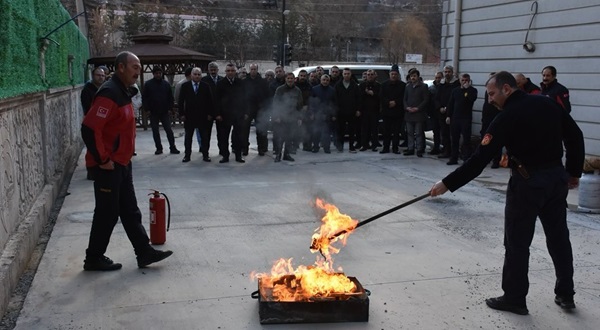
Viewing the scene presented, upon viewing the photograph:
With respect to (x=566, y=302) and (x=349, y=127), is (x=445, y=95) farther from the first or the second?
(x=566, y=302)

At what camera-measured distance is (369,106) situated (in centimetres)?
1295

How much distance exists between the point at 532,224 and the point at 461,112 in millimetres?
7216

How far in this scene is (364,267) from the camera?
523 centimetres

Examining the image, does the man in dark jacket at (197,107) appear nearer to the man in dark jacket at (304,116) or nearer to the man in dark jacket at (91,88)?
the man in dark jacket at (304,116)

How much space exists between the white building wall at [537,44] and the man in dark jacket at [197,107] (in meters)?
5.89

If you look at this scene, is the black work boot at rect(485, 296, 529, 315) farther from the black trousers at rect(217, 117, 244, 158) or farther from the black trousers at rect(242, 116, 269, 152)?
the black trousers at rect(242, 116, 269, 152)

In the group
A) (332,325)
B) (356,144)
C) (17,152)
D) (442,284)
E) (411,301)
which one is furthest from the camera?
(356,144)

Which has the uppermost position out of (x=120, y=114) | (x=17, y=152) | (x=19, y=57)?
(x=19, y=57)

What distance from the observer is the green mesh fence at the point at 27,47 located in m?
5.27

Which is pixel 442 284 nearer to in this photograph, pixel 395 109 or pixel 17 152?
pixel 17 152

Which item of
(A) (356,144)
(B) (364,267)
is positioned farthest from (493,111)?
(B) (364,267)

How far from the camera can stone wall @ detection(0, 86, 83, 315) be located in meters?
4.78

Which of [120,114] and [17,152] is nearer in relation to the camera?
[120,114]

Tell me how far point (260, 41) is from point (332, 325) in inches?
1940
